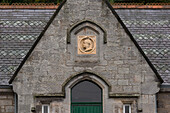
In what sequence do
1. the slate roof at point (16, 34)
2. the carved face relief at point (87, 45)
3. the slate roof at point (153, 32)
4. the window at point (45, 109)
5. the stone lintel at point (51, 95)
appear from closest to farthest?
the stone lintel at point (51, 95) < the window at point (45, 109) < the carved face relief at point (87, 45) < the slate roof at point (16, 34) < the slate roof at point (153, 32)

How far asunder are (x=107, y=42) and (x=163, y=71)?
265 cm

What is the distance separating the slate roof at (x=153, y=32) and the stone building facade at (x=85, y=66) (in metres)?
1.45

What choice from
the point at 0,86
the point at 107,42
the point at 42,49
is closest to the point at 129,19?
the point at 107,42

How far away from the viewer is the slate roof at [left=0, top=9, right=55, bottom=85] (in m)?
17.1

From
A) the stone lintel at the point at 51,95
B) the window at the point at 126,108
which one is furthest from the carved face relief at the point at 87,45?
the window at the point at 126,108

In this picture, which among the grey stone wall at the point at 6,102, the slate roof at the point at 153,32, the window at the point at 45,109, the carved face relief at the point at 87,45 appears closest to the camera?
the window at the point at 45,109

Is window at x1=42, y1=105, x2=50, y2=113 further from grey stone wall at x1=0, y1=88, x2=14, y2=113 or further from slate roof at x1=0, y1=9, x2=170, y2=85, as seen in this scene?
slate roof at x1=0, y1=9, x2=170, y2=85

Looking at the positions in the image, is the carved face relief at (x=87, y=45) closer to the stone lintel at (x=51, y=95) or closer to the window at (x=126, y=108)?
the stone lintel at (x=51, y=95)

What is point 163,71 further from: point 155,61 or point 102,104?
point 102,104

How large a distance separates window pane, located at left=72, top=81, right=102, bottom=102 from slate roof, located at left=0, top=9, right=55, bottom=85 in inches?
100

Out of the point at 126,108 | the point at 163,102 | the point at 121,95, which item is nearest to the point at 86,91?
the point at 121,95

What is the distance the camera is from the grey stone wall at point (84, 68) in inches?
612

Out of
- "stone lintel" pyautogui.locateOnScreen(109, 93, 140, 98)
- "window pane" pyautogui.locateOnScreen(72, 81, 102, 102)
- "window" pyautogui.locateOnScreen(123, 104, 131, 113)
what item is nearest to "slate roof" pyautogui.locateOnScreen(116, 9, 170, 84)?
"stone lintel" pyautogui.locateOnScreen(109, 93, 140, 98)

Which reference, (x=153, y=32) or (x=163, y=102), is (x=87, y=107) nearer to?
(x=163, y=102)
